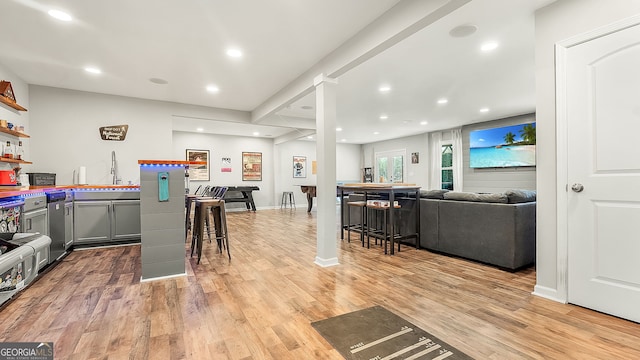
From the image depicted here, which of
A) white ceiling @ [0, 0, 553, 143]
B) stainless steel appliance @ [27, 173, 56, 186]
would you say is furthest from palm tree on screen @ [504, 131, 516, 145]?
stainless steel appliance @ [27, 173, 56, 186]

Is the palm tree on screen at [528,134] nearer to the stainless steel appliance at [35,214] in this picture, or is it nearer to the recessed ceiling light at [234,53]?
the recessed ceiling light at [234,53]

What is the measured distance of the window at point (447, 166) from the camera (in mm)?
8984

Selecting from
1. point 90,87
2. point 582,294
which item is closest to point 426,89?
point 582,294

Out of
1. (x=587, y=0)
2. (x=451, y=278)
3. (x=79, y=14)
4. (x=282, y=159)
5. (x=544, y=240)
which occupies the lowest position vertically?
(x=451, y=278)

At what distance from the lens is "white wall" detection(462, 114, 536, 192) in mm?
7031

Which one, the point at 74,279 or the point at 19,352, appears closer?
the point at 19,352

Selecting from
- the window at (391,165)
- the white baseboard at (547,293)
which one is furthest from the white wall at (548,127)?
the window at (391,165)

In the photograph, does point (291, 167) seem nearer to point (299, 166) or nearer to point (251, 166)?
point (299, 166)

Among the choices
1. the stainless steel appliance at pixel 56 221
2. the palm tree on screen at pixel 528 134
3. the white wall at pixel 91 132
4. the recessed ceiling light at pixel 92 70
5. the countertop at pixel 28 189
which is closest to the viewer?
the countertop at pixel 28 189

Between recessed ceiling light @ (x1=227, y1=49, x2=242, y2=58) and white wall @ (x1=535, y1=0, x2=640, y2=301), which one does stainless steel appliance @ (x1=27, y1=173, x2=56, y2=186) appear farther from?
white wall @ (x1=535, y1=0, x2=640, y2=301)

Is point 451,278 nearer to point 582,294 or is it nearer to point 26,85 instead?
point 582,294

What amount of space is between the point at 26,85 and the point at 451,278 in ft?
21.9

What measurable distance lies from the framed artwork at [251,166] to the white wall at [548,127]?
323 inches

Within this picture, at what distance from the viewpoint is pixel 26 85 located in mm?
4461
